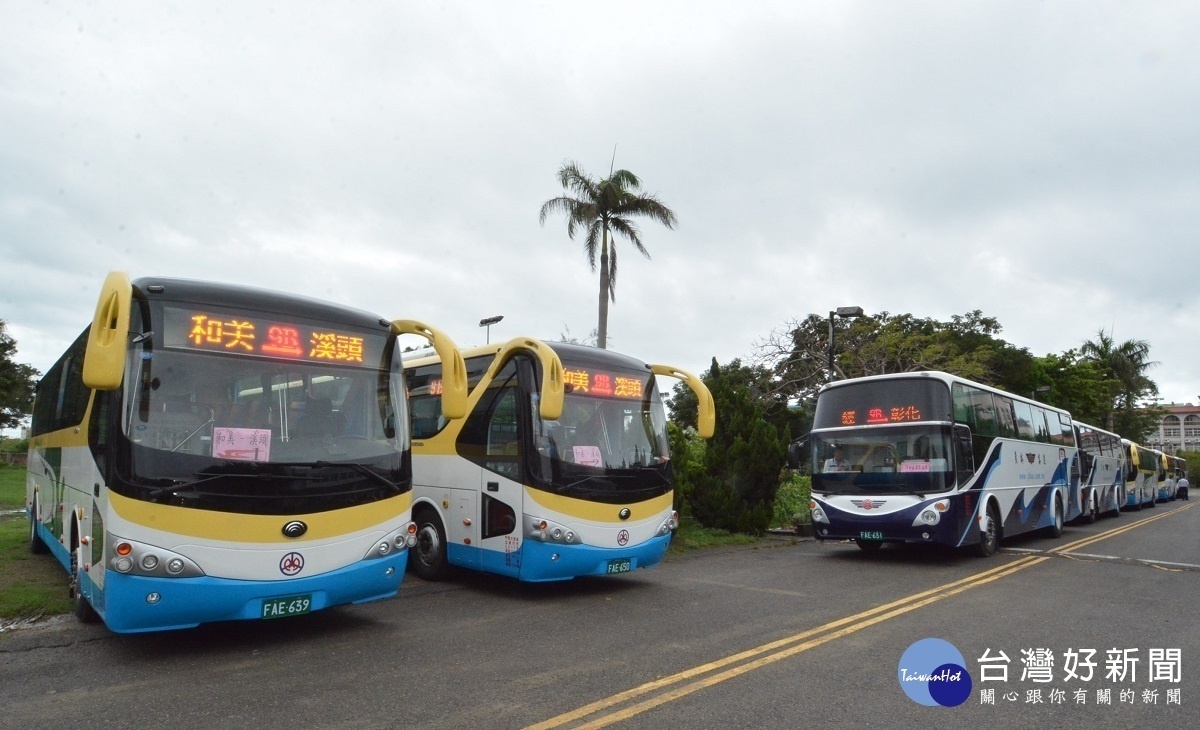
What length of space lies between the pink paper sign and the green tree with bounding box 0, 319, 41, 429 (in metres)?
31.9

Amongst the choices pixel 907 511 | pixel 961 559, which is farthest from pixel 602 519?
pixel 961 559

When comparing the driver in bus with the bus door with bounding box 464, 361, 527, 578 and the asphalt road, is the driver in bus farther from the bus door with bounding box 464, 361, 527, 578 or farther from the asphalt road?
the bus door with bounding box 464, 361, 527, 578

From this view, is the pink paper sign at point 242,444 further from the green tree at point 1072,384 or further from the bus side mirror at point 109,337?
the green tree at point 1072,384

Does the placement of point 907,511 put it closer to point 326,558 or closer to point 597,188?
point 326,558

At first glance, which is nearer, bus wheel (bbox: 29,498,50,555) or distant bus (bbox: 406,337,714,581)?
distant bus (bbox: 406,337,714,581)

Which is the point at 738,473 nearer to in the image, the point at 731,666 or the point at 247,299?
the point at 731,666

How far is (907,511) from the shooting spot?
39.8 ft

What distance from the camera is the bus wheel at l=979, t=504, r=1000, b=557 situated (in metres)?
13.4

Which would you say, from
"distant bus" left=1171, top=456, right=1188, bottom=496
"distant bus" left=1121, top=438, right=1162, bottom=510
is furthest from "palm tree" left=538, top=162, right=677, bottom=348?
"distant bus" left=1171, top=456, right=1188, bottom=496

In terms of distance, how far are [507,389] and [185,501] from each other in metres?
3.95

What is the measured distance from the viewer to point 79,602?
23.8ft

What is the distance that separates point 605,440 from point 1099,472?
20.8 m

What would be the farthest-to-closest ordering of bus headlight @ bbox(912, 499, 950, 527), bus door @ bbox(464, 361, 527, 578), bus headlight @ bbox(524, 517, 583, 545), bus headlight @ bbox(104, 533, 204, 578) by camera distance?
bus headlight @ bbox(912, 499, 950, 527), bus door @ bbox(464, 361, 527, 578), bus headlight @ bbox(524, 517, 583, 545), bus headlight @ bbox(104, 533, 204, 578)

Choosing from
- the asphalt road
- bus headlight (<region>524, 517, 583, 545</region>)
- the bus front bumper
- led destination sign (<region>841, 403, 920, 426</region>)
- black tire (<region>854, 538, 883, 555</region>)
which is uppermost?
led destination sign (<region>841, 403, 920, 426</region>)
